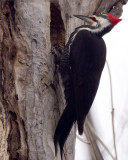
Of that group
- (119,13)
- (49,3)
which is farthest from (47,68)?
(119,13)

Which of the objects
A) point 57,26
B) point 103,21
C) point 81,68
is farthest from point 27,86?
point 103,21

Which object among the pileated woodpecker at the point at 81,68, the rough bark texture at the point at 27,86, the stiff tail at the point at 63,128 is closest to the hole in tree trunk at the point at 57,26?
the pileated woodpecker at the point at 81,68

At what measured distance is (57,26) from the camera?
3051 millimetres

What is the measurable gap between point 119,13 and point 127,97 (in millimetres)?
1238

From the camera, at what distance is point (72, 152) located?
2.65 m

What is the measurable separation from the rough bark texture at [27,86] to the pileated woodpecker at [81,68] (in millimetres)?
108

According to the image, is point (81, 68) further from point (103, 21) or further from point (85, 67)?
point (103, 21)

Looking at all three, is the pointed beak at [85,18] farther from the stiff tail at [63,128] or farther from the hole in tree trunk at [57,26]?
the stiff tail at [63,128]

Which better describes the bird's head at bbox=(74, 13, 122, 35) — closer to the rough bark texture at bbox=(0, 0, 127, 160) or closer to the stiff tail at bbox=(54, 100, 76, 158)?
the rough bark texture at bbox=(0, 0, 127, 160)

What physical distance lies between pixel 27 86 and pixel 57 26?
0.88 meters

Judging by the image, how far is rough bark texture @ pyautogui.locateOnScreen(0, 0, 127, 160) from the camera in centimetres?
231

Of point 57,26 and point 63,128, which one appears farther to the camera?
point 57,26

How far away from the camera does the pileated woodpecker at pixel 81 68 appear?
8.55 feet

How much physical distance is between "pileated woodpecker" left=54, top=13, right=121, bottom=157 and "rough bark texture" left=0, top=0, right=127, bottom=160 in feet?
0.35
